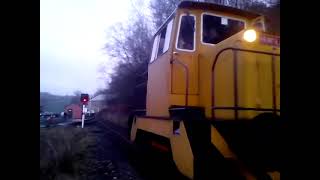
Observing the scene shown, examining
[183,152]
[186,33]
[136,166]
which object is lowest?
[136,166]

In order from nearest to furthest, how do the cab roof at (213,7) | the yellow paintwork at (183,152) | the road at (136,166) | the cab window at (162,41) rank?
the yellow paintwork at (183,152), the cab roof at (213,7), the cab window at (162,41), the road at (136,166)

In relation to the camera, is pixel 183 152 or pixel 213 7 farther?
pixel 213 7

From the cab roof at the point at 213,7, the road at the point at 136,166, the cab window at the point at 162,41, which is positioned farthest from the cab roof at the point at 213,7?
the road at the point at 136,166

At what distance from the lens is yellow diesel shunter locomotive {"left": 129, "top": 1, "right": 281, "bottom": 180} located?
3.38 m

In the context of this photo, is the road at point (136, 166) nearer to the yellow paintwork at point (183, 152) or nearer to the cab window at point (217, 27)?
the yellow paintwork at point (183, 152)

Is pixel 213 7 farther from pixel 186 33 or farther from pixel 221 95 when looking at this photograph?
pixel 221 95

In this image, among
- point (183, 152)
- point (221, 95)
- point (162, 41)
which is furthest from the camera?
point (162, 41)

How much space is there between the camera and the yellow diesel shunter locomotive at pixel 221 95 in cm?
338

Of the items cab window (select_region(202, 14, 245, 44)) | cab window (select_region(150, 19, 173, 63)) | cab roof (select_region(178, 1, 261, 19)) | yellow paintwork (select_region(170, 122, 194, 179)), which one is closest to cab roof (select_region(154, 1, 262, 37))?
cab roof (select_region(178, 1, 261, 19))

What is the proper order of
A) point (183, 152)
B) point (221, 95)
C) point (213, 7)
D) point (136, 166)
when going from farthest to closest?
point (136, 166) → point (213, 7) → point (221, 95) → point (183, 152)

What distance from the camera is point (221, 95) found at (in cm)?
398

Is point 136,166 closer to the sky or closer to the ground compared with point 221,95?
closer to the ground

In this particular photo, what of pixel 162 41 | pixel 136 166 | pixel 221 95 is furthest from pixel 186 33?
pixel 136 166
